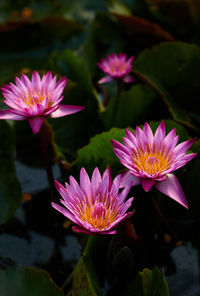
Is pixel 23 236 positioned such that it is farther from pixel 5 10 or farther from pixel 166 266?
pixel 5 10

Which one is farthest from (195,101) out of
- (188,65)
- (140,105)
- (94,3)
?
(94,3)

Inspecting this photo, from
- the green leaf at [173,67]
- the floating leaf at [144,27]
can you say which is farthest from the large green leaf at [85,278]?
the floating leaf at [144,27]

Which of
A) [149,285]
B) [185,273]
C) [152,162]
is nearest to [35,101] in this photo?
[152,162]

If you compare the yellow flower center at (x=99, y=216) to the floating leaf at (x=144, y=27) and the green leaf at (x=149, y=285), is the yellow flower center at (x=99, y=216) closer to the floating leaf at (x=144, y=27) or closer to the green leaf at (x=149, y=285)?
the green leaf at (x=149, y=285)

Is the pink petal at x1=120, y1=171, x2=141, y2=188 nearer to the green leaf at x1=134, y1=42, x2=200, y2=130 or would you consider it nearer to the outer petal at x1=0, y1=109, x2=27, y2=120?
the outer petal at x1=0, y1=109, x2=27, y2=120

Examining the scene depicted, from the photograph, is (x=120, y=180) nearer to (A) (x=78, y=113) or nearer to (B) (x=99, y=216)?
(B) (x=99, y=216)
